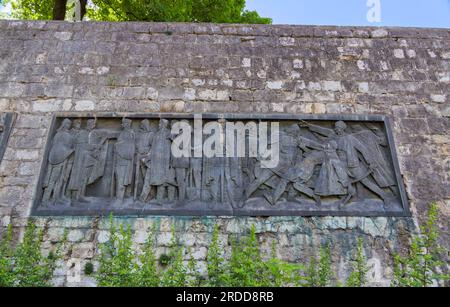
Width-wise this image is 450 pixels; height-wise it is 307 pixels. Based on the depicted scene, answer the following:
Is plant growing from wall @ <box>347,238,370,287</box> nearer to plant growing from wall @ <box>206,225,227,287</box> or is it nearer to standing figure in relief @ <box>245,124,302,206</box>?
standing figure in relief @ <box>245,124,302,206</box>

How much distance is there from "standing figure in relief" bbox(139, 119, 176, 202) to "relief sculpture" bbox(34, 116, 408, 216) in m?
0.01

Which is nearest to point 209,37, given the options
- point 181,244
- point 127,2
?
point 181,244

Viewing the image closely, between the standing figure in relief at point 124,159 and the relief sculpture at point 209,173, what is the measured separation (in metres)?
0.01

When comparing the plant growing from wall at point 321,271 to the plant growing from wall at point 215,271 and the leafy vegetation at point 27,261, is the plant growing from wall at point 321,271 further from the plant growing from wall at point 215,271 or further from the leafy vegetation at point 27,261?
the leafy vegetation at point 27,261

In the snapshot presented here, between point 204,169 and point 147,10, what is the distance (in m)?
6.86

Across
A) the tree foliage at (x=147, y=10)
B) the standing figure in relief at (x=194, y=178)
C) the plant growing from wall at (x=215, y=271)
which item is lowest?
the plant growing from wall at (x=215, y=271)

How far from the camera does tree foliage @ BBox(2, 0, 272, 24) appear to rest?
33.6ft

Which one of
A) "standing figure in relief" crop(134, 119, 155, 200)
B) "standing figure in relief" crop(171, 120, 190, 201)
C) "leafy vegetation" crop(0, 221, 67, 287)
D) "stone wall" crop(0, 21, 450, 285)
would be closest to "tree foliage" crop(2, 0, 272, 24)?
"stone wall" crop(0, 21, 450, 285)

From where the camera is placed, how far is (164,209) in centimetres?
487

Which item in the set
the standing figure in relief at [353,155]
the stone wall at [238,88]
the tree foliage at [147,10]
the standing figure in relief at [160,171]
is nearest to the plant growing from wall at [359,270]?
the stone wall at [238,88]

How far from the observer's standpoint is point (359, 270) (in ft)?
13.7

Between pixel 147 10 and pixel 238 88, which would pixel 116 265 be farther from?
pixel 147 10

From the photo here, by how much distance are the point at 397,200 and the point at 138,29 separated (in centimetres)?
434

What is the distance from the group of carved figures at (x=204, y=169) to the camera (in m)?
4.98
